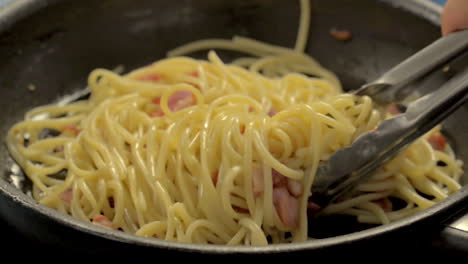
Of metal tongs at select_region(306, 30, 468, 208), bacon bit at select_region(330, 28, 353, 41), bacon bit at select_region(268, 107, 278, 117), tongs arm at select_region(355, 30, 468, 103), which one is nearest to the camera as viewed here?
metal tongs at select_region(306, 30, 468, 208)

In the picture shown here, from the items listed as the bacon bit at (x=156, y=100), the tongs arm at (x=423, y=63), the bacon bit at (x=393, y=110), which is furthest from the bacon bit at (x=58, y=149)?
the bacon bit at (x=393, y=110)

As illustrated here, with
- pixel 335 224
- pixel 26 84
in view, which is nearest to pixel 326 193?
pixel 335 224

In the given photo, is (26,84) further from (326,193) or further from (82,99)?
(326,193)

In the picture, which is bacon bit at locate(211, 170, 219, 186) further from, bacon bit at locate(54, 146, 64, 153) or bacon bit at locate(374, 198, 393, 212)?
bacon bit at locate(54, 146, 64, 153)

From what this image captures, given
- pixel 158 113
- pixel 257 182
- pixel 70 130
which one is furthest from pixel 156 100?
pixel 257 182

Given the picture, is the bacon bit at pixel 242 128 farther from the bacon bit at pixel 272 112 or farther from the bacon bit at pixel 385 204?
the bacon bit at pixel 385 204

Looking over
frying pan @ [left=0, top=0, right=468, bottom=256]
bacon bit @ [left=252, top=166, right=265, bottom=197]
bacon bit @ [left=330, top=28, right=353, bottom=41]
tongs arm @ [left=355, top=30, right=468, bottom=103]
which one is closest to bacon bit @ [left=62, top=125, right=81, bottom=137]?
frying pan @ [left=0, top=0, right=468, bottom=256]
